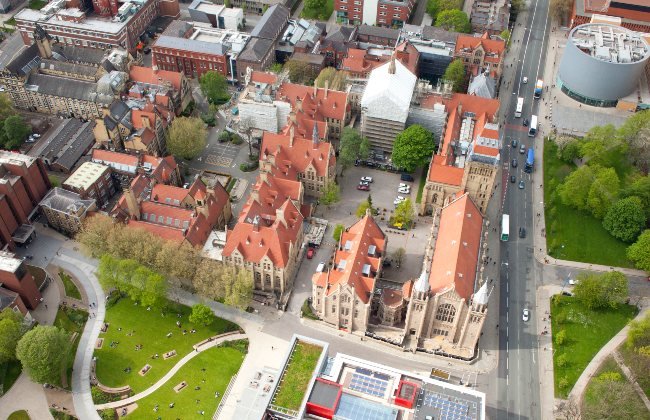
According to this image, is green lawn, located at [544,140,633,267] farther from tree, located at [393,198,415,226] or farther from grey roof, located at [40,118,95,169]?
grey roof, located at [40,118,95,169]

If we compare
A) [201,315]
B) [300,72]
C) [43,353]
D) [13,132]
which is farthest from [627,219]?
[13,132]

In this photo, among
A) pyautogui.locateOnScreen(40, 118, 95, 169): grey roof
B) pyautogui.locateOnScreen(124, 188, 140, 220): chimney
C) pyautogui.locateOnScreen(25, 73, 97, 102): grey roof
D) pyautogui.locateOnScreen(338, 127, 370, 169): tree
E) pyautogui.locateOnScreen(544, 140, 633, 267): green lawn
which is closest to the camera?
pyautogui.locateOnScreen(124, 188, 140, 220): chimney

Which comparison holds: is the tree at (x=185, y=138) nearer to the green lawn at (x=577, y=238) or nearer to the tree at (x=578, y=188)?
the green lawn at (x=577, y=238)

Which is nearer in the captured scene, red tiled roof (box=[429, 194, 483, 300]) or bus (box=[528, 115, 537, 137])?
red tiled roof (box=[429, 194, 483, 300])

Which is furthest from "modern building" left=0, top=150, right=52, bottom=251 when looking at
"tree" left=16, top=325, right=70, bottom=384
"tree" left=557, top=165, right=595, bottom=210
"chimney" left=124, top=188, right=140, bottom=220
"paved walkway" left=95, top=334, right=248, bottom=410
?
"tree" left=557, top=165, right=595, bottom=210

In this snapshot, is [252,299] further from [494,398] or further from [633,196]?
[633,196]

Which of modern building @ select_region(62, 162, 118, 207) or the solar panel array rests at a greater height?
the solar panel array
